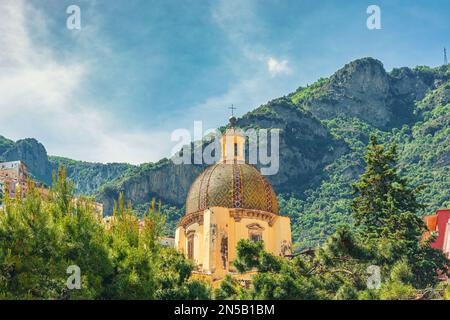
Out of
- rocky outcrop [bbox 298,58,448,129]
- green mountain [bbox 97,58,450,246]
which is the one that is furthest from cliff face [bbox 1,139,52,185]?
rocky outcrop [bbox 298,58,448,129]

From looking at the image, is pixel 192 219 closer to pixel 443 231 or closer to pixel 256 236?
pixel 256 236

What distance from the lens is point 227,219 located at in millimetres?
33156

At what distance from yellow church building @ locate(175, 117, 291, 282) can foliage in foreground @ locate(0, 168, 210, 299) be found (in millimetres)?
10764

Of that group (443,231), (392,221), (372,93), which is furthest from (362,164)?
(392,221)

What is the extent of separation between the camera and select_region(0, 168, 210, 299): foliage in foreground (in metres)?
17.5

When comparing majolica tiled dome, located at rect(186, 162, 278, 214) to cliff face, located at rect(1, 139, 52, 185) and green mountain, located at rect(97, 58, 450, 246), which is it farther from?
cliff face, located at rect(1, 139, 52, 185)

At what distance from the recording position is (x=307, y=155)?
4882 inches

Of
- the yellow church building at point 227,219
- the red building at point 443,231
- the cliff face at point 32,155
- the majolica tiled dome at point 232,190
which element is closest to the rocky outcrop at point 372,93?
the cliff face at point 32,155

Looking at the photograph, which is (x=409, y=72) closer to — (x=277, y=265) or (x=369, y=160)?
Answer: (x=369, y=160)

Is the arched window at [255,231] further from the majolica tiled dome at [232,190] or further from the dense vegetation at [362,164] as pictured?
the dense vegetation at [362,164]

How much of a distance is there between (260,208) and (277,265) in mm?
13652

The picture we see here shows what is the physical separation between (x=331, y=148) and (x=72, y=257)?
109146 millimetres

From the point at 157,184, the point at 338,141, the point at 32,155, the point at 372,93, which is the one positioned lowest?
the point at 157,184

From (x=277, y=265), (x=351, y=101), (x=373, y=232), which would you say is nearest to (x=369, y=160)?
(x=373, y=232)
